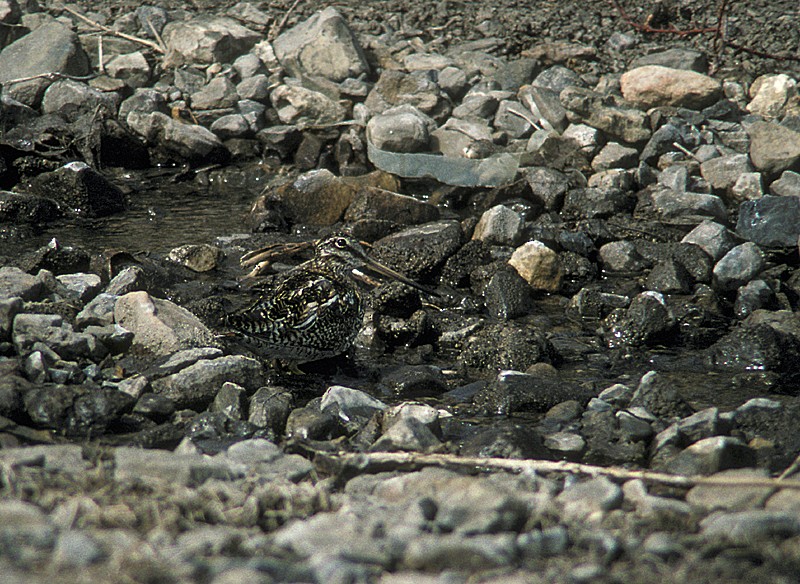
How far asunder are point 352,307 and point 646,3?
6.79 metres

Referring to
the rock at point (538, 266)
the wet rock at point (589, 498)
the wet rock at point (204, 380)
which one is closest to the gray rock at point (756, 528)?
the wet rock at point (589, 498)

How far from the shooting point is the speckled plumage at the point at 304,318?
5.10m

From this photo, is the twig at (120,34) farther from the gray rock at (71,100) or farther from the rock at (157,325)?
the rock at (157,325)

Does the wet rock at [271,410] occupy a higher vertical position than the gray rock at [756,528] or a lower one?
lower

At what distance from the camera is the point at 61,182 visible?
7.98 meters

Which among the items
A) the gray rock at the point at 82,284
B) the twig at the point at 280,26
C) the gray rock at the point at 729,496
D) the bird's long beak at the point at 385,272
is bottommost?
the bird's long beak at the point at 385,272

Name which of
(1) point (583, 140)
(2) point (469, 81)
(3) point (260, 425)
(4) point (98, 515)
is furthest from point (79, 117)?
(4) point (98, 515)

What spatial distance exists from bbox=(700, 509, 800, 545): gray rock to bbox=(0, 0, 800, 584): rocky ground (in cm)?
1

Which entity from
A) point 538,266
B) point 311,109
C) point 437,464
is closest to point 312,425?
point 437,464

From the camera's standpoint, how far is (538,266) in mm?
6773

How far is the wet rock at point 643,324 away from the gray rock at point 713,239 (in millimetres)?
1266

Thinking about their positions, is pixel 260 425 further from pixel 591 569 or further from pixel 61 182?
pixel 61 182

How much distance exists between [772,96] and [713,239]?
2655mm

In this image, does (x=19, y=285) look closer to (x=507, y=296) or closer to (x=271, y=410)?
(x=271, y=410)
